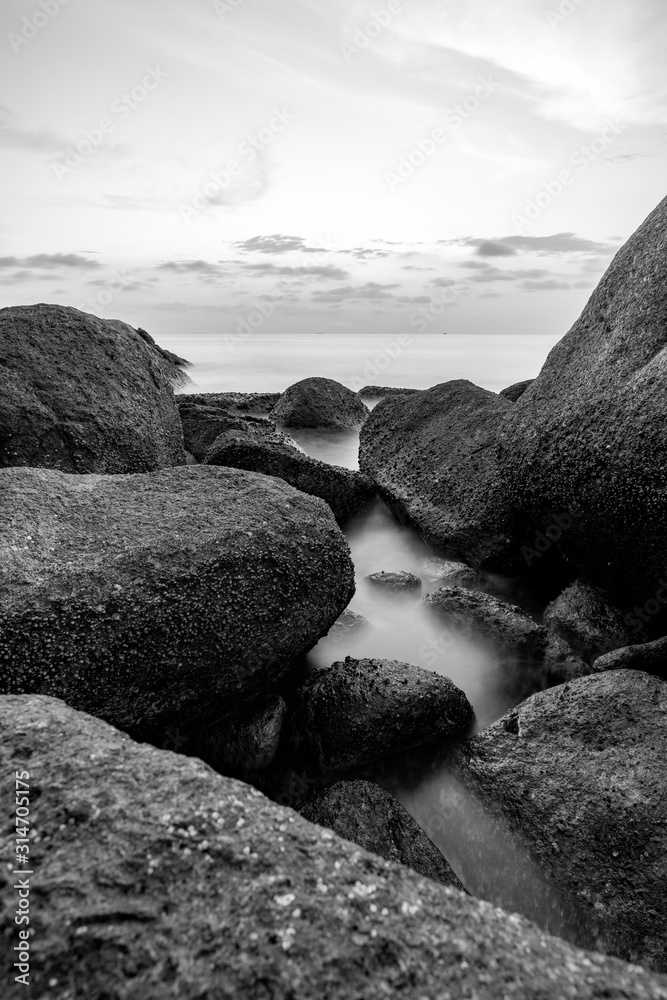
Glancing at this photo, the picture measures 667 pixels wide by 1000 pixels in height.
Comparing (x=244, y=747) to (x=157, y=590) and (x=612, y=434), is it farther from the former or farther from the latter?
(x=612, y=434)

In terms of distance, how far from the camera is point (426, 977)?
1.20 m

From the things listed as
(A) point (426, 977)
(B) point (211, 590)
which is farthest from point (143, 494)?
(A) point (426, 977)

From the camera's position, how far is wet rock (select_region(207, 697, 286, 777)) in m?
3.49

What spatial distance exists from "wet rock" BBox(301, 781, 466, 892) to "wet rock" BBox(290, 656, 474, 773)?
31cm

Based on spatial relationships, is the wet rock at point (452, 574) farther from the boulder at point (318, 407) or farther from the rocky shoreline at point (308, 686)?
the boulder at point (318, 407)

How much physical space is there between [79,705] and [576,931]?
230cm

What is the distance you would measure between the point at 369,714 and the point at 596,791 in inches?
43.6

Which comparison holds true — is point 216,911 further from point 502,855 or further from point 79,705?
point 502,855

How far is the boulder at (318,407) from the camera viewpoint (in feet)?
39.5

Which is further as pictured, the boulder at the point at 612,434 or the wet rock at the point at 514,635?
the wet rock at the point at 514,635

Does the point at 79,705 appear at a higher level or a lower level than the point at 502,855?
higher

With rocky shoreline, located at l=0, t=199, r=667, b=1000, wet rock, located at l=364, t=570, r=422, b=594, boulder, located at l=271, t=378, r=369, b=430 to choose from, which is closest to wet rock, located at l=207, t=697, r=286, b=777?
rocky shoreline, located at l=0, t=199, r=667, b=1000

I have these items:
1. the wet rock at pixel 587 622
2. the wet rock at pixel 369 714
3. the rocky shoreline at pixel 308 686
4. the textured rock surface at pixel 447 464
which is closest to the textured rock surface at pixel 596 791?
the rocky shoreline at pixel 308 686

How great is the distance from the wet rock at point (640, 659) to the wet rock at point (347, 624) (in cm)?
163
